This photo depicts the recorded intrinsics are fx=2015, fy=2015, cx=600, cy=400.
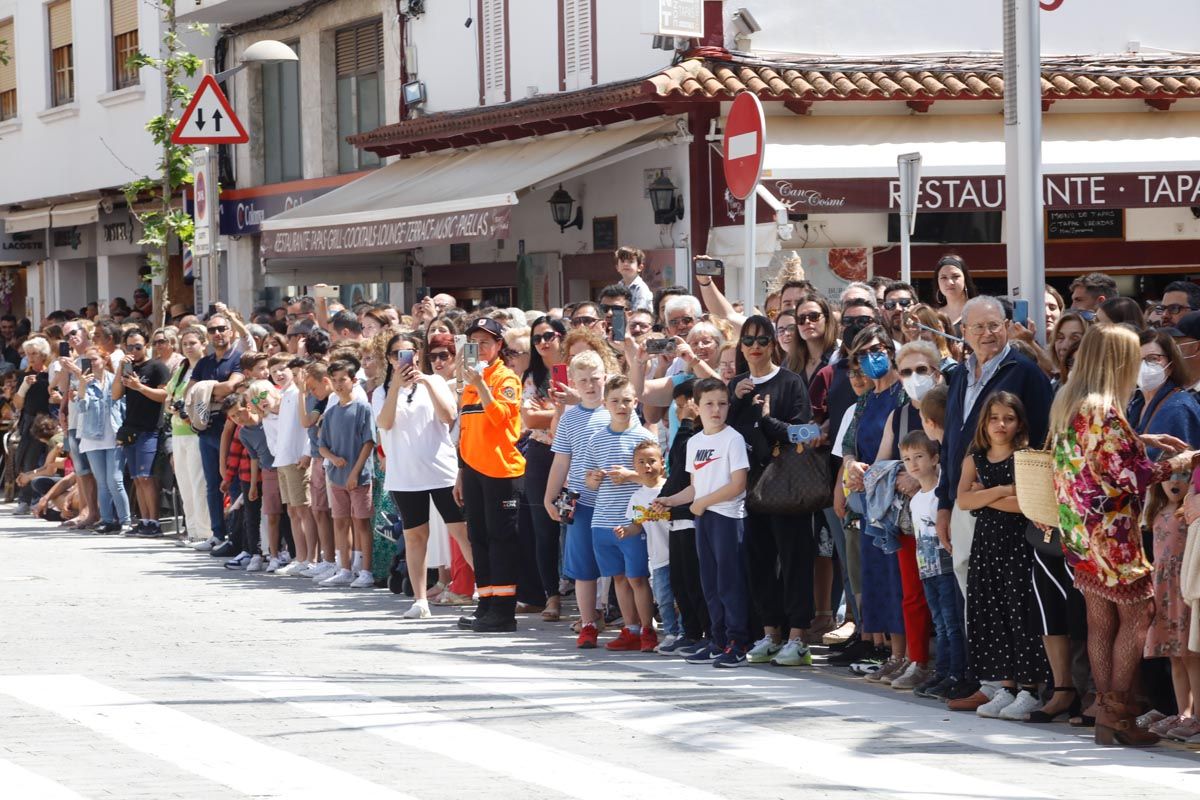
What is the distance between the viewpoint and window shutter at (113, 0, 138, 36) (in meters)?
30.6

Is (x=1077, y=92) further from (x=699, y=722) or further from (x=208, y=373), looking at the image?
(x=699, y=722)

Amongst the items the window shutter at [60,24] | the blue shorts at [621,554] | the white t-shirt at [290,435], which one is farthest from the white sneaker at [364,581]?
the window shutter at [60,24]

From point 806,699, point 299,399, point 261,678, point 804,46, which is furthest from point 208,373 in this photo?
point 806,699

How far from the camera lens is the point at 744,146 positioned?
41.9 feet

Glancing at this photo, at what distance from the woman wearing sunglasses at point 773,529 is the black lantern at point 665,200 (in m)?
7.90

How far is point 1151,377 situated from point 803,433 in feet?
7.55

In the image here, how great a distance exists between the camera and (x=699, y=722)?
924cm

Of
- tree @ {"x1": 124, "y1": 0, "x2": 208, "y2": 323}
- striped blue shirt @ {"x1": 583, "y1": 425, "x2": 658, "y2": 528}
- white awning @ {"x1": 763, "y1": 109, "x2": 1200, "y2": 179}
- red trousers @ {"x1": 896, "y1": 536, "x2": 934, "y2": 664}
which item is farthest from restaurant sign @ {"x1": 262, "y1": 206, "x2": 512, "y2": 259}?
red trousers @ {"x1": 896, "y1": 536, "x2": 934, "y2": 664}

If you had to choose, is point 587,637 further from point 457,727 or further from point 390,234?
point 390,234

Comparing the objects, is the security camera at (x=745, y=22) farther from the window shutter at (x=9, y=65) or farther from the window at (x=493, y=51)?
the window shutter at (x=9, y=65)

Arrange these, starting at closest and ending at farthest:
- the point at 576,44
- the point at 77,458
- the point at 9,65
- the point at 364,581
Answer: the point at 364,581 < the point at 77,458 < the point at 576,44 < the point at 9,65

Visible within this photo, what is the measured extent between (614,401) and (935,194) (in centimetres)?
662

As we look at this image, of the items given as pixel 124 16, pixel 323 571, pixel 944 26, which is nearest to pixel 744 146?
pixel 323 571

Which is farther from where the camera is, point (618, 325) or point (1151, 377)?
point (618, 325)
